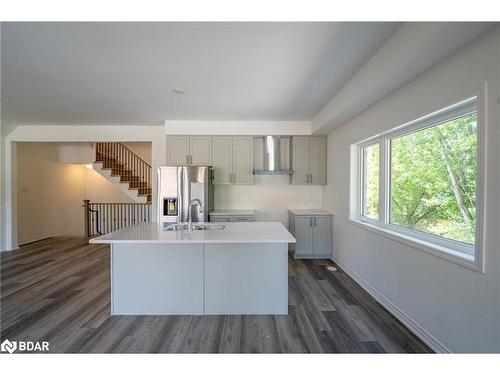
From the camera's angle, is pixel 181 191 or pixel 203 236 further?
pixel 181 191

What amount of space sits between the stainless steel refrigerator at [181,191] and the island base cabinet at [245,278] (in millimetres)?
1736

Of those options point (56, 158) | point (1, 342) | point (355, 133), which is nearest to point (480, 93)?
point (355, 133)

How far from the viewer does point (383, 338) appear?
78.8 inches

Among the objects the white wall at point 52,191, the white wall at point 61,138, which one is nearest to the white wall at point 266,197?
the white wall at point 61,138

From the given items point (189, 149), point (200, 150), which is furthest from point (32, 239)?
point (200, 150)

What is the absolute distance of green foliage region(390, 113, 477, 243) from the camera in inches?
68.0

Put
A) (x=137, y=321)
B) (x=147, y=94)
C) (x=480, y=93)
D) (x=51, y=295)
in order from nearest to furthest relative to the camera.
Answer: (x=480, y=93) < (x=137, y=321) < (x=51, y=295) < (x=147, y=94)

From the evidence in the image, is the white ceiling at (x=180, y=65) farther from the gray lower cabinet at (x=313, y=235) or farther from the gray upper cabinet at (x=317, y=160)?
the gray lower cabinet at (x=313, y=235)

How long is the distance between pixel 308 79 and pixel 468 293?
94.5 inches

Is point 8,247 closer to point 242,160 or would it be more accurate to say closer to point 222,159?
point 222,159

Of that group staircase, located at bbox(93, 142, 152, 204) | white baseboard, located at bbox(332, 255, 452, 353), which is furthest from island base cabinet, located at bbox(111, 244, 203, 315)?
staircase, located at bbox(93, 142, 152, 204)

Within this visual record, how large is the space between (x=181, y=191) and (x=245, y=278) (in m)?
2.17

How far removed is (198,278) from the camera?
2381mm

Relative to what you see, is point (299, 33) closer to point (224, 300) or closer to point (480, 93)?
point (480, 93)
